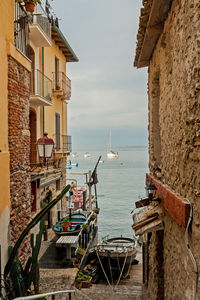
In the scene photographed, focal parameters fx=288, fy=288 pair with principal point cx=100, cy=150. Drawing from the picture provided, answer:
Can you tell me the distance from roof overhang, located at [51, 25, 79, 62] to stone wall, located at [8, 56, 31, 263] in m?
10.1

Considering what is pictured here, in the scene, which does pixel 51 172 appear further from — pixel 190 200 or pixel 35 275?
pixel 190 200

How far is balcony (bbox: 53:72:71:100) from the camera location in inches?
666

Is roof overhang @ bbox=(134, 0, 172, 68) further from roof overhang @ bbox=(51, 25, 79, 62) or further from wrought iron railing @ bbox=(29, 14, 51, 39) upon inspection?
roof overhang @ bbox=(51, 25, 79, 62)

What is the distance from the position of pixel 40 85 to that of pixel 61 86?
371 centimetres

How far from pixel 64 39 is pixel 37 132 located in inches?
256

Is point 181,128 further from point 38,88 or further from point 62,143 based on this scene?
point 62,143

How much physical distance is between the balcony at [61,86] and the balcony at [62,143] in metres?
2.48

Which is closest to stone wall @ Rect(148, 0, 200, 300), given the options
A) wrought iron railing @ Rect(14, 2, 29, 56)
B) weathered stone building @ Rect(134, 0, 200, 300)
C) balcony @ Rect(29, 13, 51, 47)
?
weathered stone building @ Rect(134, 0, 200, 300)

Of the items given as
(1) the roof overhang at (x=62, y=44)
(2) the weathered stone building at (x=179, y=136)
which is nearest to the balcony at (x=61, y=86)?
(1) the roof overhang at (x=62, y=44)

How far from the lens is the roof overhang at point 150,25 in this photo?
4.65 metres

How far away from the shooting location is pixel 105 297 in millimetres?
9711

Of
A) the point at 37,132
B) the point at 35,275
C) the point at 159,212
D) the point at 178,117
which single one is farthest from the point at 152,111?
the point at 37,132

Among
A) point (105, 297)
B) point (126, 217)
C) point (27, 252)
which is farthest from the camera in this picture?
point (126, 217)

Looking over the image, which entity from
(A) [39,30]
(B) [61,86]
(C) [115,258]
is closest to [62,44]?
(B) [61,86]
